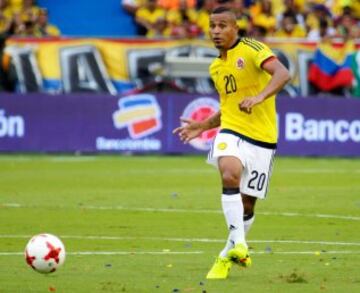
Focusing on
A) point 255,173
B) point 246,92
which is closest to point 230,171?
point 255,173

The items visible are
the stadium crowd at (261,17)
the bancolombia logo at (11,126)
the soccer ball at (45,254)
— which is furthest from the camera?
the stadium crowd at (261,17)

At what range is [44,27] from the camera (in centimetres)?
2944

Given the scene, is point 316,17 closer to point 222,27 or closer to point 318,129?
point 318,129

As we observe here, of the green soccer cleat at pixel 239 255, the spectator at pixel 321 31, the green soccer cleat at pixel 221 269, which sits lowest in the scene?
the spectator at pixel 321 31

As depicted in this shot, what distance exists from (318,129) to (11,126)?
6.26m

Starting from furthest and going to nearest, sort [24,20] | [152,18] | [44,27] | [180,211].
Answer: [152,18], [44,27], [24,20], [180,211]

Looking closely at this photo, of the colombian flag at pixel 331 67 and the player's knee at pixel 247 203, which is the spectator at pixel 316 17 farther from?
the player's knee at pixel 247 203

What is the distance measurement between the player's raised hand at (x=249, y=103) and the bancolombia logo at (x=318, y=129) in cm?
1515

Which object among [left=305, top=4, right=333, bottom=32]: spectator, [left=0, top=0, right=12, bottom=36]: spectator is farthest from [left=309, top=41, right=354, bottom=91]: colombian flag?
[left=0, top=0, right=12, bottom=36]: spectator

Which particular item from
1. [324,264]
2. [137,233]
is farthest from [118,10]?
[324,264]

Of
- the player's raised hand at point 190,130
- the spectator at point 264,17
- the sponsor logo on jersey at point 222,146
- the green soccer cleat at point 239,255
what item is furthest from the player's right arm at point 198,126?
the spectator at point 264,17

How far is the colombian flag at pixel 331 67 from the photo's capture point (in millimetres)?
27703

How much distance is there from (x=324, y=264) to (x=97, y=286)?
96.5 inches

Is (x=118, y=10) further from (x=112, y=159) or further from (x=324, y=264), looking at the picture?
(x=324, y=264)
